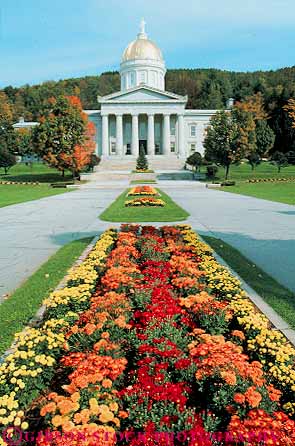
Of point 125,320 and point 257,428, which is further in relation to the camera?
point 125,320

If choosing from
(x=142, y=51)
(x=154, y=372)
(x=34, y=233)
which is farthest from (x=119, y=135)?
(x=154, y=372)

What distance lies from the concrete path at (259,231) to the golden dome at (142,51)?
6939 centimetres

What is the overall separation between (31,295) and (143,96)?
75214 millimetres

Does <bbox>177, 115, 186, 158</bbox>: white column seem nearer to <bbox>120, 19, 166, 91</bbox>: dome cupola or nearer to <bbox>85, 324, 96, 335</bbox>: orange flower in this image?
<bbox>120, 19, 166, 91</bbox>: dome cupola

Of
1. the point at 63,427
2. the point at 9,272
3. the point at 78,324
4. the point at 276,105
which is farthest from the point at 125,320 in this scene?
the point at 276,105

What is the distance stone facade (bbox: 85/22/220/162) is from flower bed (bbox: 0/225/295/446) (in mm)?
70061

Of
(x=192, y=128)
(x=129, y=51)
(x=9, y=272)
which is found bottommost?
(x=9, y=272)

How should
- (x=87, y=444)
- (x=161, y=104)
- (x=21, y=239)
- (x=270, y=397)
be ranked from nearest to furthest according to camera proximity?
(x=87, y=444), (x=270, y=397), (x=21, y=239), (x=161, y=104)

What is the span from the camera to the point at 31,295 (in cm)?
683

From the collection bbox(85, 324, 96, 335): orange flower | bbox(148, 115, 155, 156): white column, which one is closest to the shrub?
bbox(148, 115, 155, 156): white column

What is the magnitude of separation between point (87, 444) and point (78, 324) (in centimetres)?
222

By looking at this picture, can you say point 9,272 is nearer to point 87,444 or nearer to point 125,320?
point 125,320

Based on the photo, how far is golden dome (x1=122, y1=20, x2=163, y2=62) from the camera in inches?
3243

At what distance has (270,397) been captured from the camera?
11.2 feet
